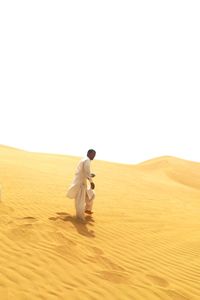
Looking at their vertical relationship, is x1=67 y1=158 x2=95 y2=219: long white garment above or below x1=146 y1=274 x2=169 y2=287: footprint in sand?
above

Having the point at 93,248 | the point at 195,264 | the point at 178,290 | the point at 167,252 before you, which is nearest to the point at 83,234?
the point at 93,248

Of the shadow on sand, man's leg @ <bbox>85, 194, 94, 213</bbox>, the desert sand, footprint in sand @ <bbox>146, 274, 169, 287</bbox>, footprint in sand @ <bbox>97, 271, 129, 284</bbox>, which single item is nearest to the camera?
the desert sand

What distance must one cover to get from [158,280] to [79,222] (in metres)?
3.15

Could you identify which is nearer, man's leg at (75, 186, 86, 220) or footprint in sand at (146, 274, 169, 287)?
footprint in sand at (146, 274, 169, 287)

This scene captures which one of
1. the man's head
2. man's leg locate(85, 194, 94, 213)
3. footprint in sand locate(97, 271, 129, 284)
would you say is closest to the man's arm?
the man's head

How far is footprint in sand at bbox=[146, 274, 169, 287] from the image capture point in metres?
5.59

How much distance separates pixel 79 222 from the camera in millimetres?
8617

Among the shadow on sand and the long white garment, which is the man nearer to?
the long white garment

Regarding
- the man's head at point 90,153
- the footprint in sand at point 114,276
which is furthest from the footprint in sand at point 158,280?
the man's head at point 90,153

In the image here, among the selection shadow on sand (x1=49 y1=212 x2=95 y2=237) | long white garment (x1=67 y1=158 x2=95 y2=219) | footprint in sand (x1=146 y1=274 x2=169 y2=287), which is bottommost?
footprint in sand (x1=146 y1=274 x2=169 y2=287)

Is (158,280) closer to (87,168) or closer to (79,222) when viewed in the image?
(79,222)

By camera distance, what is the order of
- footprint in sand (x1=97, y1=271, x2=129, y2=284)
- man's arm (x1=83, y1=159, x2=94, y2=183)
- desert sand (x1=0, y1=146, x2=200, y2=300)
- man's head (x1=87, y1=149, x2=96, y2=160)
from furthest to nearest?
man's head (x1=87, y1=149, x2=96, y2=160) → man's arm (x1=83, y1=159, x2=94, y2=183) → footprint in sand (x1=97, y1=271, x2=129, y2=284) → desert sand (x1=0, y1=146, x2=200, y2=300)

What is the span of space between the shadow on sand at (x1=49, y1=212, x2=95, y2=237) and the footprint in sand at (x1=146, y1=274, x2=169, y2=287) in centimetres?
209

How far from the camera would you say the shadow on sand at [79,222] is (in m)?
7.88
